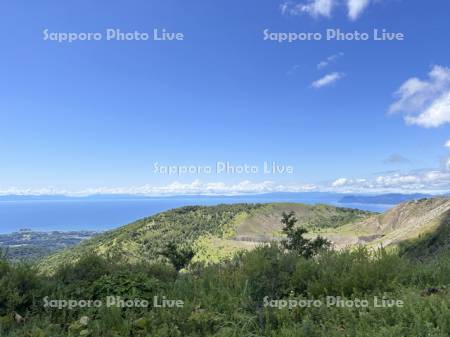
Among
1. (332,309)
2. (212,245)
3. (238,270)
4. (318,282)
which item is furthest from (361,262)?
(212,245)

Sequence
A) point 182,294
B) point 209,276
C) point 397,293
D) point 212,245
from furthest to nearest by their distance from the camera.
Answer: point 212,245 → point 209,276 → point 182,294 → point 397,293

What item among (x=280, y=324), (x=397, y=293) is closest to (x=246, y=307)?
(x=280, y=324)

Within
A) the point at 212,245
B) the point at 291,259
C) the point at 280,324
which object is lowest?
the point at 212,245

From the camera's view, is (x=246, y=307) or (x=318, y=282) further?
(x=318, y=282)

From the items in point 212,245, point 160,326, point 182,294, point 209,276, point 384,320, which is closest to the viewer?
point 384,320

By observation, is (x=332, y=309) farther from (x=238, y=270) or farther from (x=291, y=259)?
(x=238, y=270)

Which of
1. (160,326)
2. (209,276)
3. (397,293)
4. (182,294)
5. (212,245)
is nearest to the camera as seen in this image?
(160,326)

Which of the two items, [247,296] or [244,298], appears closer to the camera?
[244,298]

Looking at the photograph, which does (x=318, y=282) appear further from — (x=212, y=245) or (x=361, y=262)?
(x=212, y=245)

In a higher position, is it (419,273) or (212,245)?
(419,273)
